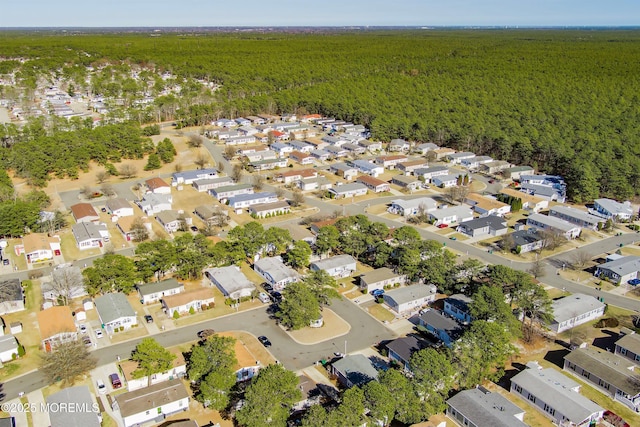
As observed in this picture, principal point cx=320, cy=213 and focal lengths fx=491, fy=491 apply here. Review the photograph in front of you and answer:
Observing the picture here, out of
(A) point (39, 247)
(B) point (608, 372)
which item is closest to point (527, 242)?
(B) point (608, 372)

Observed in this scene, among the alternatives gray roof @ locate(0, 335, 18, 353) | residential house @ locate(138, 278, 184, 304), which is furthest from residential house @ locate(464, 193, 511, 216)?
gray roof @ locate(0, 335, 18, 353)

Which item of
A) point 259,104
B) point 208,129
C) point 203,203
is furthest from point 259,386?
point 259,104

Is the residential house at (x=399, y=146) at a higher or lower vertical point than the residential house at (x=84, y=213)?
higher

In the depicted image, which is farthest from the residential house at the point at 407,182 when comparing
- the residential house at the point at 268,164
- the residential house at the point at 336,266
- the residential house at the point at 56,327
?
the residential house at the point at 56,327

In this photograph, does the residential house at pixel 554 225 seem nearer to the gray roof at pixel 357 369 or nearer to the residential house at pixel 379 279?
the residential house at pixel 379 279

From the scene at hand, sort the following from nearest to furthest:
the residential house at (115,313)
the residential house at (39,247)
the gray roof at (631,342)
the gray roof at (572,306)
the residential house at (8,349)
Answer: the residential house at (8,349) < the gray roof at (631,342) < the residential house at (115,313) < the gray roof at (572,306) < the residential house at (39,247)

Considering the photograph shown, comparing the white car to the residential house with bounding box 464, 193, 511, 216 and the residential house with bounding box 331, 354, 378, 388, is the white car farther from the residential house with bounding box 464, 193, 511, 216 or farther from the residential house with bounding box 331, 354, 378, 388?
the residential house with bounding box 464, 193, 511, 216
